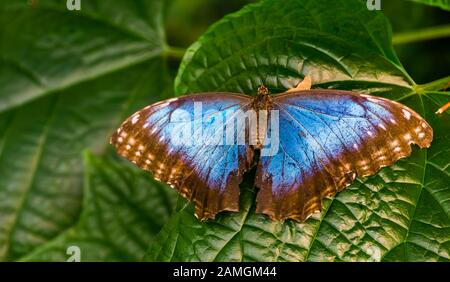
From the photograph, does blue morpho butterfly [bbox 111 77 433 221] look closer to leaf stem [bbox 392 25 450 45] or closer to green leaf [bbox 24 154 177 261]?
green leaf [bbox 24 154 177 261]

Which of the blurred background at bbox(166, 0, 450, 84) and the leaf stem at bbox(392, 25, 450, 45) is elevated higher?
the blurred background at bbox(166, 0, 450, 84)

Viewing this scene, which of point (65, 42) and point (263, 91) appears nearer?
point (263, 91)

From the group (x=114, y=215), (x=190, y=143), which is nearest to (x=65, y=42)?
(x=114, y=215)

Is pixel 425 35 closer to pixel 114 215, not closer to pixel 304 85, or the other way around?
pixel 304 85

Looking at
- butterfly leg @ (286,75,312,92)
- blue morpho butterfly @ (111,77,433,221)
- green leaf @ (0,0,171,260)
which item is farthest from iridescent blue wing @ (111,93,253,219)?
green leaf @ (0,0,171,260)

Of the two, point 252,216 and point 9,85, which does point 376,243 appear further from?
point 9,85
